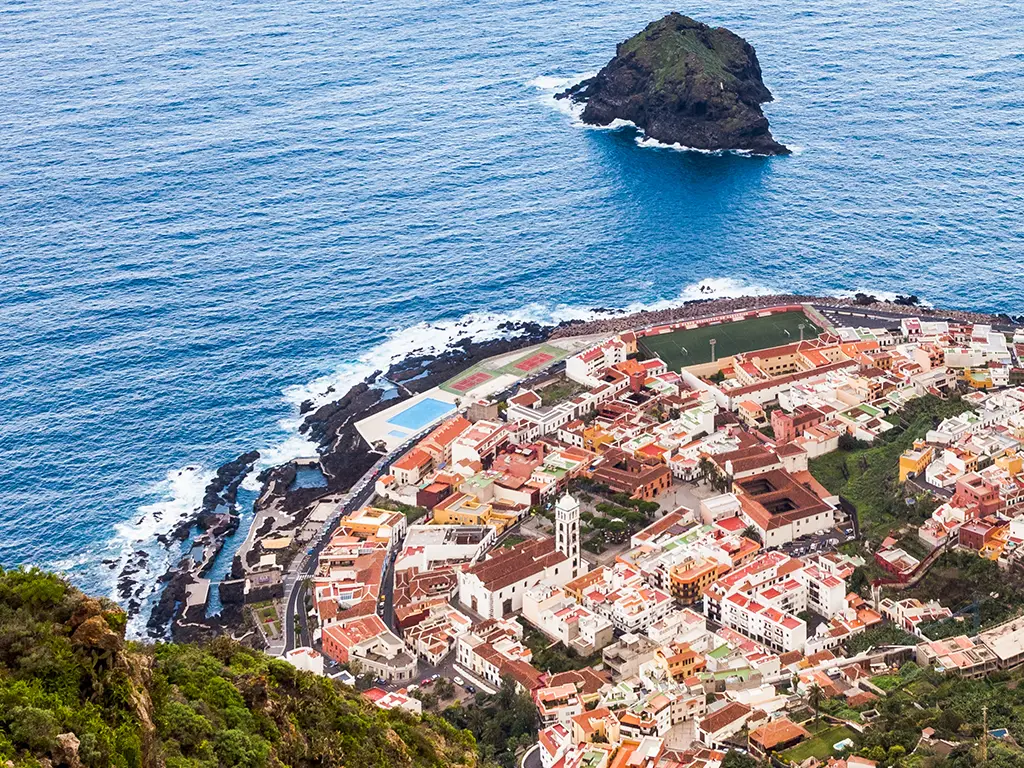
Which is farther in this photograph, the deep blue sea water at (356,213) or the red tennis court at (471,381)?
the red tennis court at (471,381)

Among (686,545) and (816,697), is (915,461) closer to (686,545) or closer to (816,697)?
(686,545)

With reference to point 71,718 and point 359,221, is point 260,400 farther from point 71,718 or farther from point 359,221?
point 71,718

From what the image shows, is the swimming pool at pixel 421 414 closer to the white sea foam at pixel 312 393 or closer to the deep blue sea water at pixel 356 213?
the white sea foam at pixel 312 393

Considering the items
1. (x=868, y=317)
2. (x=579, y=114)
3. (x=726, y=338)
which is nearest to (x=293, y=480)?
(x=726, y=338)

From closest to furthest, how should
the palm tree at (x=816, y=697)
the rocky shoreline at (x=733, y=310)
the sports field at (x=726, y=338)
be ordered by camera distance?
the palm tree at (x=816, y=697) → the sports field at (x=726, y=338) → the rocky shoreline at (x=733, y=310)

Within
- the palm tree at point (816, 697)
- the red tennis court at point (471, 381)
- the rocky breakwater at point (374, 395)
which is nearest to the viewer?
the palm tree at point (816, 697)

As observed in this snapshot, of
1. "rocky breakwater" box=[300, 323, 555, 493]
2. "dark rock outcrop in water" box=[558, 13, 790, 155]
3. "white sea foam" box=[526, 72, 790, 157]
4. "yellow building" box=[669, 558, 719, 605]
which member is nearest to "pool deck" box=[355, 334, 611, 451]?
"rocky breakwater" box=[300, 323, 555, 493]

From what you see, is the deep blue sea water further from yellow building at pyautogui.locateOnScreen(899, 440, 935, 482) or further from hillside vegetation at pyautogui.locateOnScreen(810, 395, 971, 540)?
yellow building at pyautogui.locateOnScreen(899, 440, 935, 482)

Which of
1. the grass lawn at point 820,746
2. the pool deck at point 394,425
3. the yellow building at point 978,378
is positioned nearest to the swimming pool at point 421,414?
the pool deck at point 394,425
